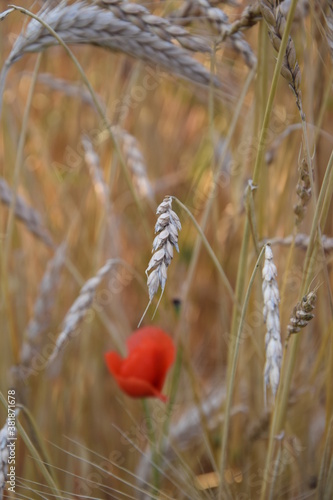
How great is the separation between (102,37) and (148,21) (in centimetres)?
5

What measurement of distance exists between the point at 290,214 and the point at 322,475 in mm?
308

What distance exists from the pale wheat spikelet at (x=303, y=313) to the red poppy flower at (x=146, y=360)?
0.61 ft

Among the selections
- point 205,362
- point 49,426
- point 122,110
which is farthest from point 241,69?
point 49,426

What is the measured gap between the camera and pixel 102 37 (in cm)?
54

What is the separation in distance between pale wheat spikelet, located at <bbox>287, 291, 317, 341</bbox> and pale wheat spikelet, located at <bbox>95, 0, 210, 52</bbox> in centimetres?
25

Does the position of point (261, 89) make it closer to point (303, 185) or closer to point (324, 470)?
point (303, 185)

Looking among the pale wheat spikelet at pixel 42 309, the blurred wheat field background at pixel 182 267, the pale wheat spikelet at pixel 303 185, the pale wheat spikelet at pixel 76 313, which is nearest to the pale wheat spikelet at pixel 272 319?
the blurred wheat field background at pixel 182 267

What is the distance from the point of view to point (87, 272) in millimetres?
873

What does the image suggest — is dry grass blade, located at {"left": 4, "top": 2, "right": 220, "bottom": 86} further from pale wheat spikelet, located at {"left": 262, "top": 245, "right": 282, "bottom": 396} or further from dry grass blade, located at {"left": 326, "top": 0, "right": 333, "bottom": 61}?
pale wheat spikelet, located at {"left": 262, "top": 245, "right": 282, "bottom": 396}

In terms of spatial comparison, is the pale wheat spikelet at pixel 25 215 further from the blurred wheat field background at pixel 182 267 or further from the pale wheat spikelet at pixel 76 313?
the pale wheat spikelet at pixel 76 313

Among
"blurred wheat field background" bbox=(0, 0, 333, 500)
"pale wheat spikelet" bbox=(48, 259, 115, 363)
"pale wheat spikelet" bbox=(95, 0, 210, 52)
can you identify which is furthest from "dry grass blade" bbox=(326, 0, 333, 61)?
"pale wheat spikelet" bbox=(48, 259, 115, 363)

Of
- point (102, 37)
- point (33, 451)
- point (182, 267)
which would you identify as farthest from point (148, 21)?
point (182, 267)

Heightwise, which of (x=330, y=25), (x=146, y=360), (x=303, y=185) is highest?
(x=330, y=25)

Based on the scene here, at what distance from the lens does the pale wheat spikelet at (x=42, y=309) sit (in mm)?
680
